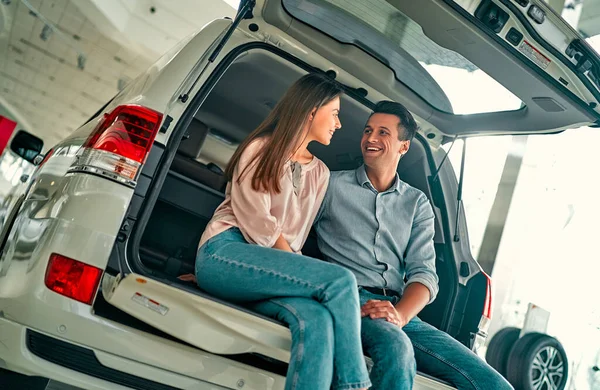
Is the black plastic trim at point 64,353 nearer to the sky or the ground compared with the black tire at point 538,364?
nearer to the ground

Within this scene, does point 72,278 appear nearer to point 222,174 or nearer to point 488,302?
point 222,174

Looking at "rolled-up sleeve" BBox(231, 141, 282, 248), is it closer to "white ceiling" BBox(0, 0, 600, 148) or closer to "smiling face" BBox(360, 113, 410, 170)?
"smiling face" BBox(360, 113, 410, 170)

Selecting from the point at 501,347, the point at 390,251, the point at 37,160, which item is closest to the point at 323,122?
the point at 390,251

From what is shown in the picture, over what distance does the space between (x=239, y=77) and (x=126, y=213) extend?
1.41 meters

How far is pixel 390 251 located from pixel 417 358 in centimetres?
48

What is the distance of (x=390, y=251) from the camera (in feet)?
7.98

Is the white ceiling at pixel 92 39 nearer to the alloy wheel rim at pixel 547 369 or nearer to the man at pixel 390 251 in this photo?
the alloy wheel rim at pixel 547 369

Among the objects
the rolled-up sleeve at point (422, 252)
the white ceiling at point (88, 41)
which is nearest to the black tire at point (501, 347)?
the rolled-up sleeve at point (422, 252)

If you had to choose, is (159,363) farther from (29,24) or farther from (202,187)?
(29,24)

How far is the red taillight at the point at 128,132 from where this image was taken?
177 centimetres

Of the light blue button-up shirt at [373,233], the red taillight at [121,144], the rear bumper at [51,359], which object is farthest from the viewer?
the light blue button-up shirt at [373,233]

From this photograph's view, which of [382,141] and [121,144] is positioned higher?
[382,141]

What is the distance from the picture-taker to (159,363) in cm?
160

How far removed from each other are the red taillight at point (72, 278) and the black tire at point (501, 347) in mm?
4463
